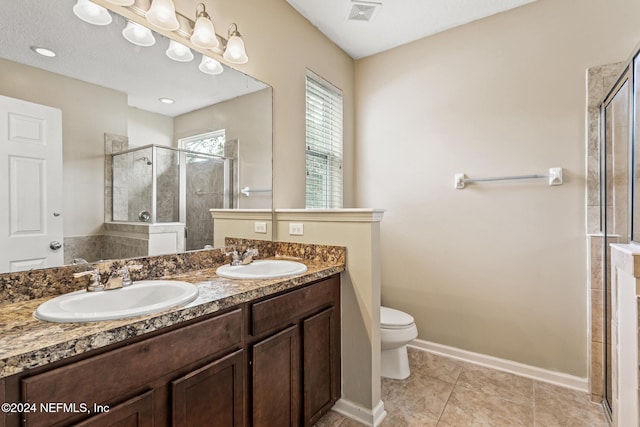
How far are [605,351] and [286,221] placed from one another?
2091 mm

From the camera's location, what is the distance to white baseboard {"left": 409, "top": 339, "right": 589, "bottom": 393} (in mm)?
1972

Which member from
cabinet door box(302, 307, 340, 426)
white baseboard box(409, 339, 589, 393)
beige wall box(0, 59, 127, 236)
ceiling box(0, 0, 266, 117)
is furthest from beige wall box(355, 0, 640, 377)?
beige wall box(0, 59, 127, 236)

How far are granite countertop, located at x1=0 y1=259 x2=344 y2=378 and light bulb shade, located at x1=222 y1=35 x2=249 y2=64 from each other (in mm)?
1290

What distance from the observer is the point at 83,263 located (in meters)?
1.22

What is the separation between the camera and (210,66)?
171 cm

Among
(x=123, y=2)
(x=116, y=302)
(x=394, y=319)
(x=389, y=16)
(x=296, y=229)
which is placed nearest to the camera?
(x=116, y=302)

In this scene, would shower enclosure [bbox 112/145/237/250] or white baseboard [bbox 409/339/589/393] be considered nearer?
shower enclosure [bbox 112/145/237/250]

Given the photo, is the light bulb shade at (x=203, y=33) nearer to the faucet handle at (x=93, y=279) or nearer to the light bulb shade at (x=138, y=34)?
the light bulb shade at (x=138, y=34)

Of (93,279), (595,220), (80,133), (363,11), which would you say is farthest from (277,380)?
(363,11)

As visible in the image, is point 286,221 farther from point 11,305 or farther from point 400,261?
point 11,305

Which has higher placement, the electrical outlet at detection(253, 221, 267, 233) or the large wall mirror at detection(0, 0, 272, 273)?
the large wall mirror at detection(0, 0, 272, 273)

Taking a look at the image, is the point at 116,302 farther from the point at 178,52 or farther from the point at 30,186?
the point at 178,52

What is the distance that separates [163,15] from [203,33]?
0.65ft

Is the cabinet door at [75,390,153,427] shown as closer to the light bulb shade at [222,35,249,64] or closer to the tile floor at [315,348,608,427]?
the tile floor at [315,348,608,427]
